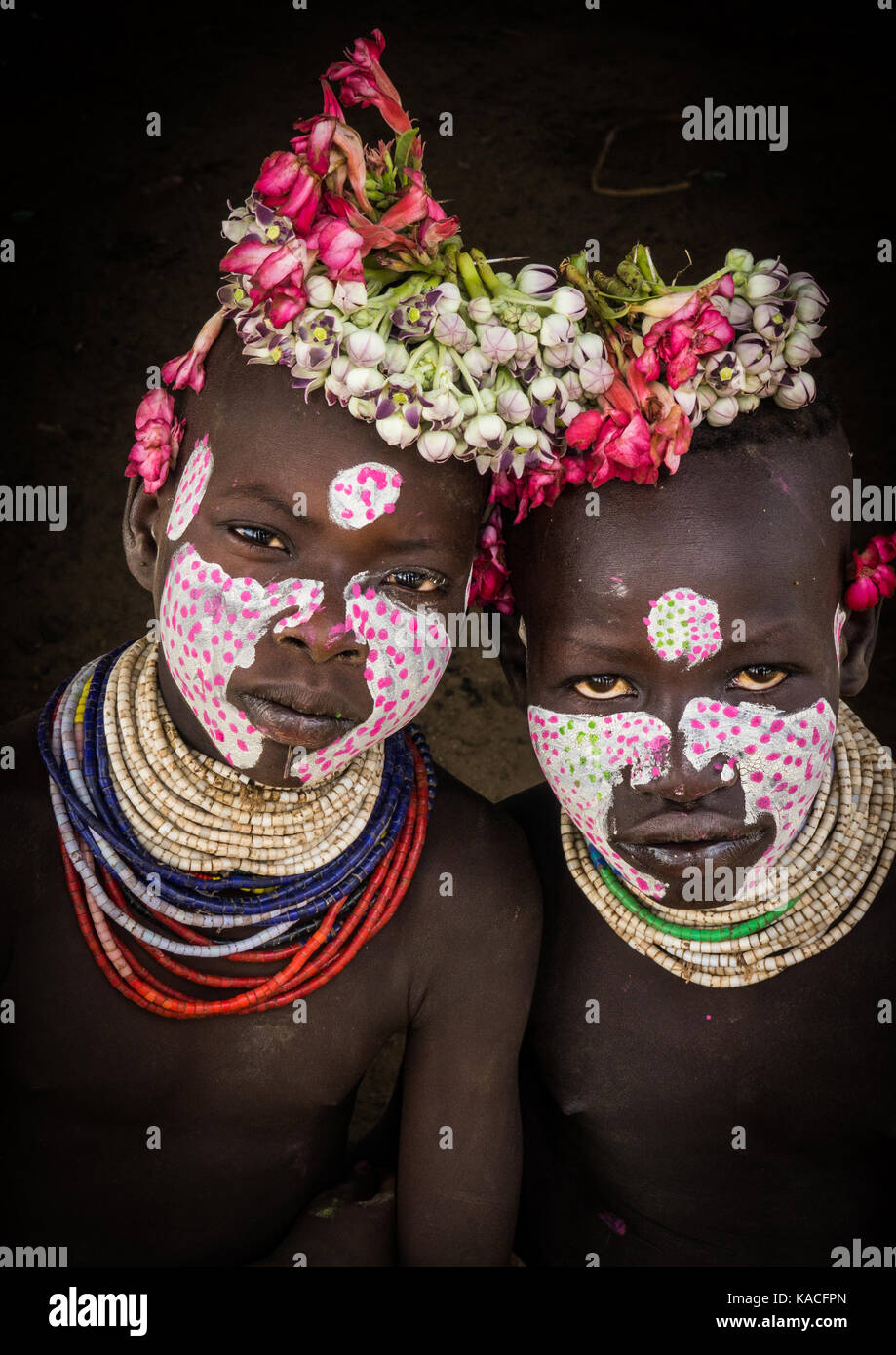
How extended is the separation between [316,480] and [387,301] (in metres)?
0.33

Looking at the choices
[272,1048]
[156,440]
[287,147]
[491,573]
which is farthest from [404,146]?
[287,147]

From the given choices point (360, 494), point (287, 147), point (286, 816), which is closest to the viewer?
point (360, 494)

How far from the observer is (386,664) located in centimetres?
265

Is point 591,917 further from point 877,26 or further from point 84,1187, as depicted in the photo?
point 877,26

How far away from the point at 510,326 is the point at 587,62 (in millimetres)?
2390

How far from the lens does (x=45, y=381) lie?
177 inches

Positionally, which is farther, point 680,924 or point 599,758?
point 680,924

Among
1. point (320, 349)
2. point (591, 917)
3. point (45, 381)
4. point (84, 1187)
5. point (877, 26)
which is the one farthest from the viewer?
point (45, 381)

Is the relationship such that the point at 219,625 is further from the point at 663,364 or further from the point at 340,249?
the point at 663,364

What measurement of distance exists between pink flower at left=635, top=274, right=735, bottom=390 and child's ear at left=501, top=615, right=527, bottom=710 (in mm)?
678

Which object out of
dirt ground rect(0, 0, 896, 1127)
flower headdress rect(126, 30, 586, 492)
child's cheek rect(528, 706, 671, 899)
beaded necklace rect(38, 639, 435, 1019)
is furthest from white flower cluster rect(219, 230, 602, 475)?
dirt ground rect(0, 0, 896, 1127)

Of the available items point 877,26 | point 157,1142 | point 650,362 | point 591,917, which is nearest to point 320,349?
point 650,362

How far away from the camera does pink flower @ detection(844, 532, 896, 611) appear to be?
2.88m

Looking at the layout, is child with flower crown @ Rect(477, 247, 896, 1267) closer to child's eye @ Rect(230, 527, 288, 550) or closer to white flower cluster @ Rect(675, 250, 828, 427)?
white flower cluster @ Rect(675, 250, 828, 427)
